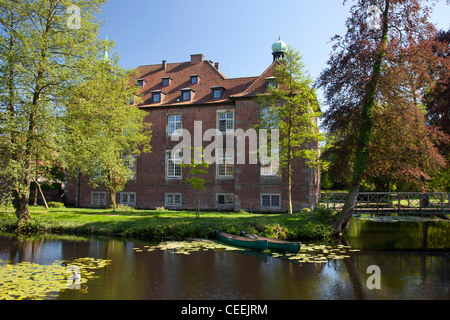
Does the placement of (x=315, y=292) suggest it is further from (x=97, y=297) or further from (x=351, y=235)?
(x=351, y=235)

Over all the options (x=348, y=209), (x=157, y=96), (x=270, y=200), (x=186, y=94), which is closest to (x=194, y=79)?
(x=186, y=94)

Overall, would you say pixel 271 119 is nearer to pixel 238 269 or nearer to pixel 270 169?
pixel 270 169

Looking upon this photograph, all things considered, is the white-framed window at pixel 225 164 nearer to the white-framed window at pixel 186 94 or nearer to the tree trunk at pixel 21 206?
the white-framed window at pixel 186 94

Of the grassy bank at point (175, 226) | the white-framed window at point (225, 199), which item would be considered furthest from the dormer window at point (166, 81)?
the grassy bank at point (175, 226)

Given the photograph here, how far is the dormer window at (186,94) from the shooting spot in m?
30.0

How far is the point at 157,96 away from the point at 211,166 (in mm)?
8506

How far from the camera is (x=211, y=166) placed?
28719 millimetres

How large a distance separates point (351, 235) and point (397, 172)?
407 centimetres

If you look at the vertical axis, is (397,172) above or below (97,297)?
above

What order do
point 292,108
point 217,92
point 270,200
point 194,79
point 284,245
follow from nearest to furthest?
point 284,245 → point 292,108 → point 270,200 → point 217,92 → point 194,79

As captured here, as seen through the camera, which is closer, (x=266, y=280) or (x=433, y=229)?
(x=266, y=280)

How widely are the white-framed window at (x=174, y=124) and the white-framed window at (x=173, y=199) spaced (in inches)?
214
